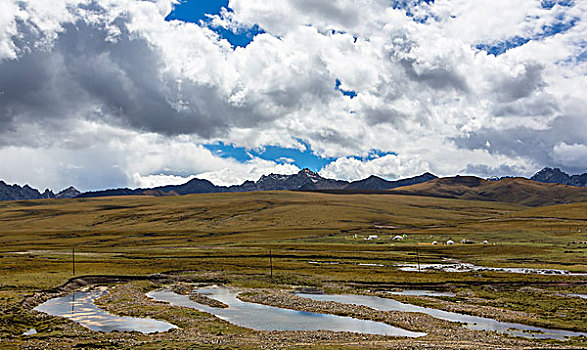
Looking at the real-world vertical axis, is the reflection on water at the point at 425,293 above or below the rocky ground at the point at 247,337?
below

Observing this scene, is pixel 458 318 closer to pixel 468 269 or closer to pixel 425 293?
pixel 425 293

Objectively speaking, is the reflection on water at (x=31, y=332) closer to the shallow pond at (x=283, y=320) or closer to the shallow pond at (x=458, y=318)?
the shallow pond at (x=283, y=320)

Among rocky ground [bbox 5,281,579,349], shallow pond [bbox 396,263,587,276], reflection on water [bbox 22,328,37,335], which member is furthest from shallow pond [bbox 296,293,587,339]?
reflection on water [bbox 22,328,37,335]

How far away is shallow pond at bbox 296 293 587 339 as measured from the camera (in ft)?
137

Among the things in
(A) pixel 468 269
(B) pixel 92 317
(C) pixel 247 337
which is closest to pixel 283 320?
(C) pixel 247 337

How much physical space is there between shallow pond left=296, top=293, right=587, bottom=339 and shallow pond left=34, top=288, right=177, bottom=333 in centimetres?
2457

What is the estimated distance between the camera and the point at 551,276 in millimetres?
80062

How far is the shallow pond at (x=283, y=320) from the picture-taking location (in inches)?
1797

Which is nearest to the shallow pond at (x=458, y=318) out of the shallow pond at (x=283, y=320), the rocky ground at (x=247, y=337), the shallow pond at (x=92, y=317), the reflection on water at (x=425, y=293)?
the rocky ground at (x=247, y=337)

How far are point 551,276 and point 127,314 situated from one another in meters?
69.2

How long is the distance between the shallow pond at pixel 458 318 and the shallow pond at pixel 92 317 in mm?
24574

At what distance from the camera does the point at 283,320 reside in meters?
50.2

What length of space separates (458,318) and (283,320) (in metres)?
19.1

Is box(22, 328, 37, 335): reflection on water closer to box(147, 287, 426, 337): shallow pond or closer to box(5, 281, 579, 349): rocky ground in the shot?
box(5, 281, 579, 349): rocky ground
